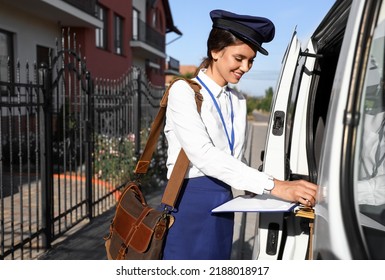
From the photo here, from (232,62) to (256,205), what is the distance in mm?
630

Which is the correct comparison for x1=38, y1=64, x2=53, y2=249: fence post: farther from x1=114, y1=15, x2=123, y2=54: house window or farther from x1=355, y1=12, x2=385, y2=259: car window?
x1=114, y1=15, x2=123, y2=54: house window

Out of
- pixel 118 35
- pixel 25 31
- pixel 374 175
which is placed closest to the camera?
pixel 374 175

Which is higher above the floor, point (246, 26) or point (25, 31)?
point (25, 31)

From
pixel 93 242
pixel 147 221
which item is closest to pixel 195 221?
pixel 147 221

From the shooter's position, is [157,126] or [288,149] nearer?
[157,126]

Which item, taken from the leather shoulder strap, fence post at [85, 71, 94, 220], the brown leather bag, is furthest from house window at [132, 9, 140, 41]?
the brown leather bag

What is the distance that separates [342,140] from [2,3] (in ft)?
35.9

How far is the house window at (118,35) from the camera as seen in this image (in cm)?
1978

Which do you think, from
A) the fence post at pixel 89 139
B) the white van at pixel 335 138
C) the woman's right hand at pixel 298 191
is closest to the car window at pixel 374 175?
the white van at pixel 335 138

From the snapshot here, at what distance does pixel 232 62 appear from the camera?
1827 mm

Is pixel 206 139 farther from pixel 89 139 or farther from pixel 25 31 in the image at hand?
pixel 25 31

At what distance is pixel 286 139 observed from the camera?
2.33m

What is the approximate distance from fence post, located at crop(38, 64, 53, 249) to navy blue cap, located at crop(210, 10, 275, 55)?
8.90 feet

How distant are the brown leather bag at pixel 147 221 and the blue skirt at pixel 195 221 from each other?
5cm
